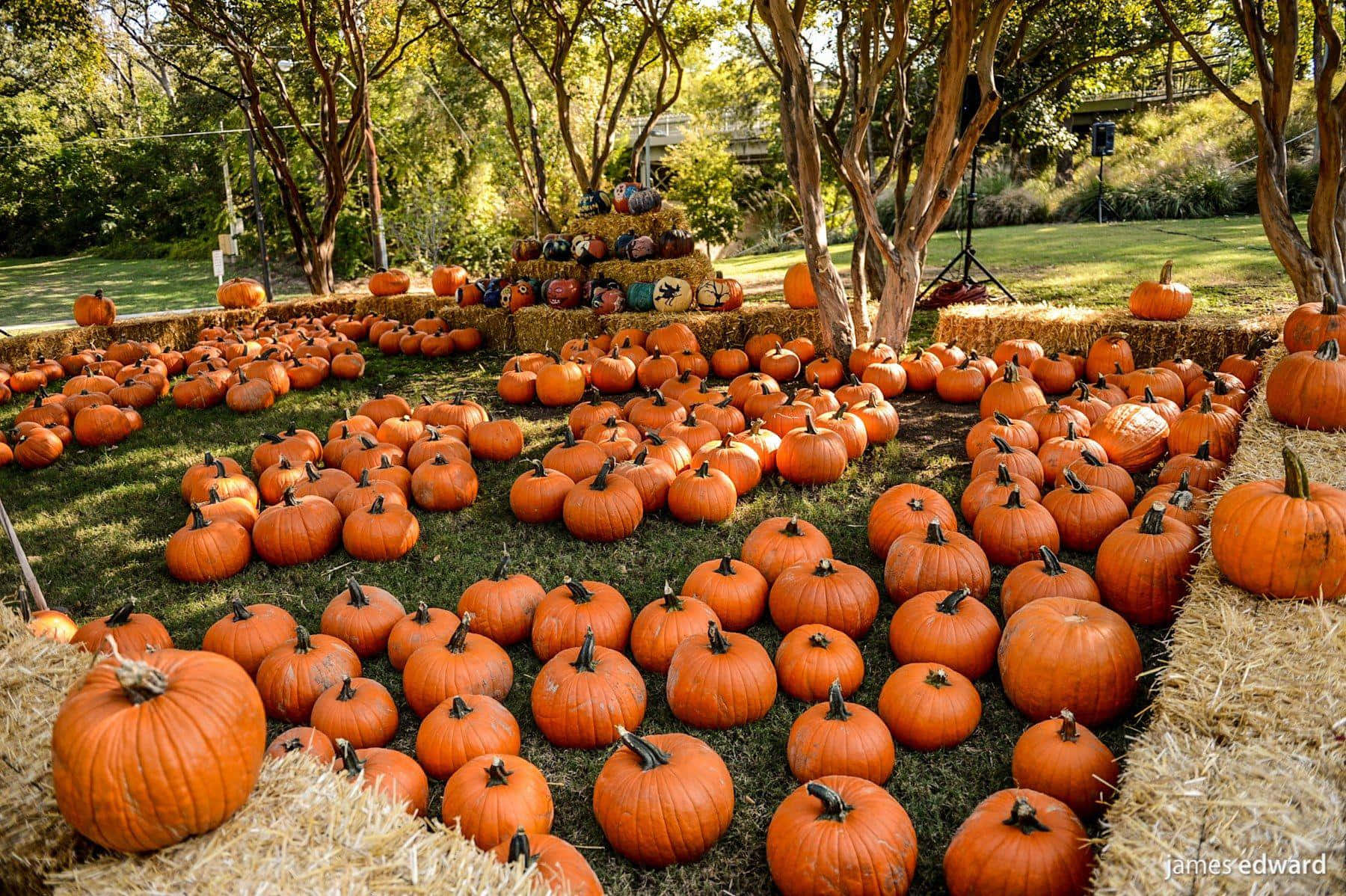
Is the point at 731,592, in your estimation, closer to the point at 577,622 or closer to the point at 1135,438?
the point at 577,622

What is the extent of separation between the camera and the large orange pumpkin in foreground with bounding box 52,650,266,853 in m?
1.76

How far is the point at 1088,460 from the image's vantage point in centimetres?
451

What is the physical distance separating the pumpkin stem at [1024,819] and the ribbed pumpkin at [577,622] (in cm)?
175

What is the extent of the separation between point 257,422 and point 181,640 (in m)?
3.97

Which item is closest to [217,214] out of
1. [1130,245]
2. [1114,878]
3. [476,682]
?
[1130,245]

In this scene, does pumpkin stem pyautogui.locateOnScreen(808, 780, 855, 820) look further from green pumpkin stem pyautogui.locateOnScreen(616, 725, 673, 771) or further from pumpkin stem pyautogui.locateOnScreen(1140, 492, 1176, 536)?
pumpkin stem pyautogui.locateOnScreen(1140, 492, 1176, 536)

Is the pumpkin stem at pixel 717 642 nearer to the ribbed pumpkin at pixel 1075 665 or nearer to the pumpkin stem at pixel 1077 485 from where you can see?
the ribbed pumpkin at pixel 1075 665

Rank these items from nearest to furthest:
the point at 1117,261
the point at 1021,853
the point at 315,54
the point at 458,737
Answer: the point at 1021,853
the point at 458,737
the point at 315,54
the point at 1117,261

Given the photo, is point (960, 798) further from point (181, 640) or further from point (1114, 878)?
point (181, 640)

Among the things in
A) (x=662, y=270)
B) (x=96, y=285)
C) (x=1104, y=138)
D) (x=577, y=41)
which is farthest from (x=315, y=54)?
(x=1104, y=138)

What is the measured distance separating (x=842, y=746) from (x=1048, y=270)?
11.8 m

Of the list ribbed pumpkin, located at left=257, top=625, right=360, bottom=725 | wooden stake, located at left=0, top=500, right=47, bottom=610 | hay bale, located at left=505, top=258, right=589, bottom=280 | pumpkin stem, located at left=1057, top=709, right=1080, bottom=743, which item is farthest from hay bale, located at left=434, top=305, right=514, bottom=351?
pumpkin stem, located at left=1057, top=709, right=1080, bottom=743

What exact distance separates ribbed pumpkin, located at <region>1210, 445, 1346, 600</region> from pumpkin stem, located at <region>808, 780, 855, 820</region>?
5.69ft

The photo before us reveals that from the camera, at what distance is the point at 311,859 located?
176 centimetres
